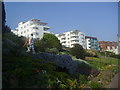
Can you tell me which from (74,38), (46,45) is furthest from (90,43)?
(46,45)

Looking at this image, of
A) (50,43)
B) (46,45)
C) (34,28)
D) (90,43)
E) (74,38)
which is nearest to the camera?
(46,45)

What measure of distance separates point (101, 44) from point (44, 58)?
336 ft

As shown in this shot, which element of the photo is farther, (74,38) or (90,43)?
(90,43)

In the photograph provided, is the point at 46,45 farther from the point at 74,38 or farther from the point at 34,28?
the point at 74,38

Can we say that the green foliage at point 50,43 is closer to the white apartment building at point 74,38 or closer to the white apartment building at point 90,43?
the white apartment building at point 74,38

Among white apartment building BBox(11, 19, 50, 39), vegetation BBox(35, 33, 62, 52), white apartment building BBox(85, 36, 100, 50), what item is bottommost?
vegetation BBox(35, 33, 62, 52)

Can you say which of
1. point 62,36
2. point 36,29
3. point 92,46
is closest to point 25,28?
point 36,29

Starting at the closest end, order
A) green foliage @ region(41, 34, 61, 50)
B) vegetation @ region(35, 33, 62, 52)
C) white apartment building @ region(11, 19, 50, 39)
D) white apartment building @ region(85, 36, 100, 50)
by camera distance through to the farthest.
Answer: vegetation @ region(35, 33, 62, 52)
green foliage @ region(41, 34, 61, 50)
white apartment building @ region(11, 19, 50, 39)
white apartment building @ region(85, 36, 100, 50)

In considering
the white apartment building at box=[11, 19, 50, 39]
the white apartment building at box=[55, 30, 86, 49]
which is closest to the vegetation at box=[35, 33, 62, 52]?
the white apartment building at box=[11, 19, 50, 39]

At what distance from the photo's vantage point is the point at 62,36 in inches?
3529

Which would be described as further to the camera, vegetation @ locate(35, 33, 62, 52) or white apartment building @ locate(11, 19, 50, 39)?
white apartment building @ locate(11, 19, 50, 39)

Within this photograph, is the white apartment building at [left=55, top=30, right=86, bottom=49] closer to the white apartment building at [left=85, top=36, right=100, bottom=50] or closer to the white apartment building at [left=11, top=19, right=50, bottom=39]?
the white apartment building at [left=85, top=36, right=100, bottom=50]

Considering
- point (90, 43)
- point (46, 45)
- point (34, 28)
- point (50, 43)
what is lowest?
point (46, 45)

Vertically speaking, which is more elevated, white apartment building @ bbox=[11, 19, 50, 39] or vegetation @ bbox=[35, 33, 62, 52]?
white apartment building @ bbox=[11, 19, 50, 39]
